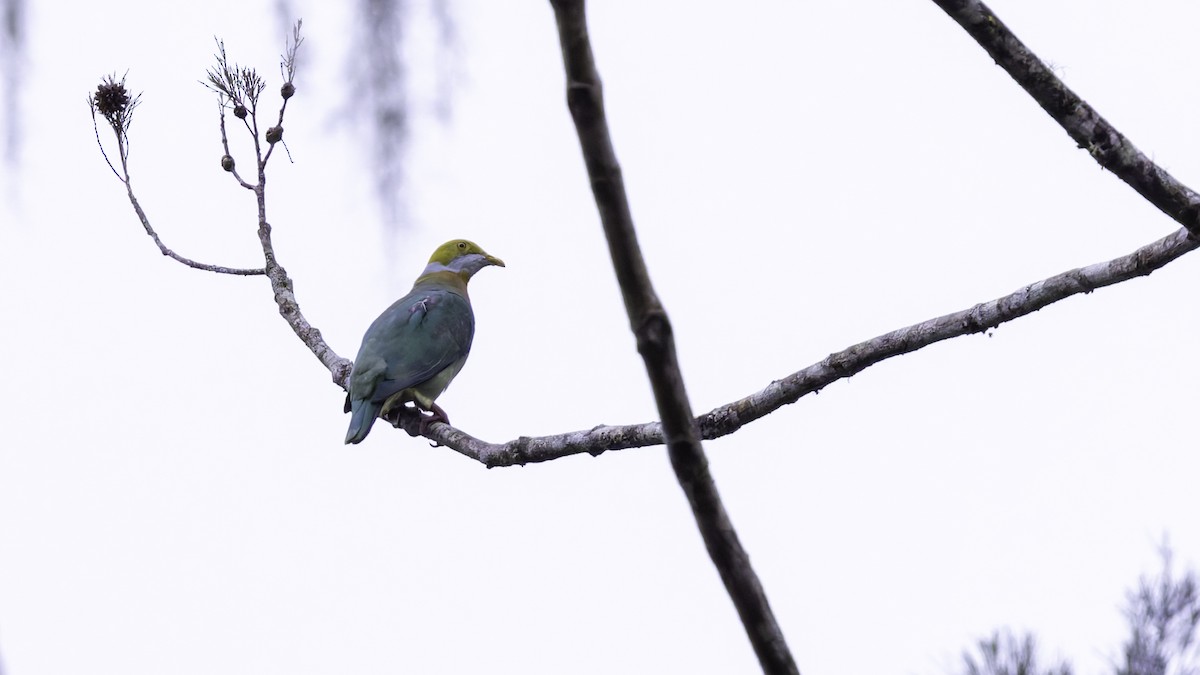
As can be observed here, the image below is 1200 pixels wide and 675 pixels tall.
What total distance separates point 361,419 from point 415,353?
427 mm

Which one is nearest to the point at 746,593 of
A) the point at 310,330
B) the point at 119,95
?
the point at 119,95

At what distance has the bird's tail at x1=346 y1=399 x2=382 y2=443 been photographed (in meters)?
4.19

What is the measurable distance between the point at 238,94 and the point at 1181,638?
2.79m

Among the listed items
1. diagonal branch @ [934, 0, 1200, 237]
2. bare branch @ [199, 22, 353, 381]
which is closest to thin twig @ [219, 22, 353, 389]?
bare branch @ [199, 22, 353, 381]

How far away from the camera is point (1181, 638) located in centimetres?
280

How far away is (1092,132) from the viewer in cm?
→ 185

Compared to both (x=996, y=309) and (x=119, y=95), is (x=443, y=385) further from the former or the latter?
(x=996, y=309)

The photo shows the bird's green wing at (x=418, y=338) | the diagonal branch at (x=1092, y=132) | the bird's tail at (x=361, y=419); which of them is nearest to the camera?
the diagonal branch at (x=1092, y=132)

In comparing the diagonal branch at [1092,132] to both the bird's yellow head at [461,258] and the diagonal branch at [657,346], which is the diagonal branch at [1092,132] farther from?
the bird's yellow head at [461,258]

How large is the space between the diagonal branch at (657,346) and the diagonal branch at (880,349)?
3.74 feet

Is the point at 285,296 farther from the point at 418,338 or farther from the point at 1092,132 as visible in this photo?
the point at 1092,132

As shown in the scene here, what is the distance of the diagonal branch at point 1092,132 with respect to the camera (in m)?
1.75

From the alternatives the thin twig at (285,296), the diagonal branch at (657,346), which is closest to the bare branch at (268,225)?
the thin twig at (285,296)

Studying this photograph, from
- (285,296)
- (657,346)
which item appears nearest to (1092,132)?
(657,346)
